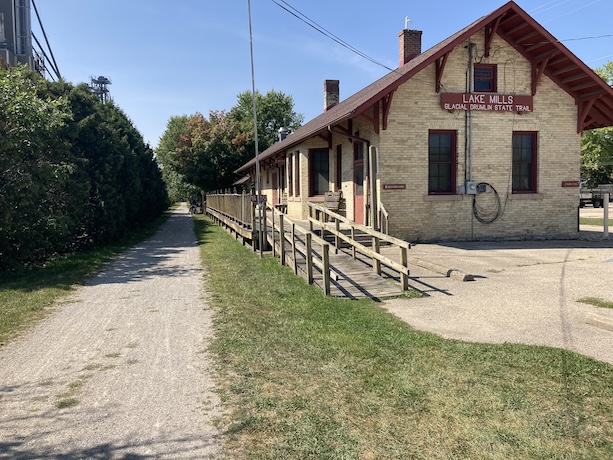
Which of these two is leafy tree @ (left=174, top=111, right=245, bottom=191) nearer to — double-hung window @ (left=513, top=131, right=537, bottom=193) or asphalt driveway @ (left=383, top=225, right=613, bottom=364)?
double-hung window @ (left=513, top=131, right=537, bottom=193)

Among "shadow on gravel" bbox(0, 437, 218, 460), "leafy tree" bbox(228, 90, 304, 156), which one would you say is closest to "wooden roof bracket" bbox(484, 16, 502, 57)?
"shadow on gravel" bbox(0, 437, 218, 460)

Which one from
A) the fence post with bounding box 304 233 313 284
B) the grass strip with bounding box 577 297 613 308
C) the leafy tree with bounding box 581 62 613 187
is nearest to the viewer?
the grass strip with bounding box 577 297 613 308

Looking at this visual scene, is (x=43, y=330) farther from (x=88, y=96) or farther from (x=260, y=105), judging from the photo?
(x=260, y=105)

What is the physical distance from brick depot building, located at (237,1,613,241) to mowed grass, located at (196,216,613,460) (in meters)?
9.05

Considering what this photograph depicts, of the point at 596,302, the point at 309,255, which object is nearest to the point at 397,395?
the point at 596,302

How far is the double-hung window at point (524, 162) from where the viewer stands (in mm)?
15508

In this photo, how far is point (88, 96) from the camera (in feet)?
60.0

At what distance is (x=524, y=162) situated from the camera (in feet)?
51.2

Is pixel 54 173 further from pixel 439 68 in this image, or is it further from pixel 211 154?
pixel 211 154

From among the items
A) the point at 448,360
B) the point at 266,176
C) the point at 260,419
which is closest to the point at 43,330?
the point at 260,419

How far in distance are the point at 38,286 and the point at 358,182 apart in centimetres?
985

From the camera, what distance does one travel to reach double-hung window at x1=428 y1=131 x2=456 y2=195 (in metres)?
14.9

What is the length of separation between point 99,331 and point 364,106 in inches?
366

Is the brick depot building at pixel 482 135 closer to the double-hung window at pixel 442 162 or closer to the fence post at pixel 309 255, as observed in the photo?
the double-hung window at pixel 442 162
